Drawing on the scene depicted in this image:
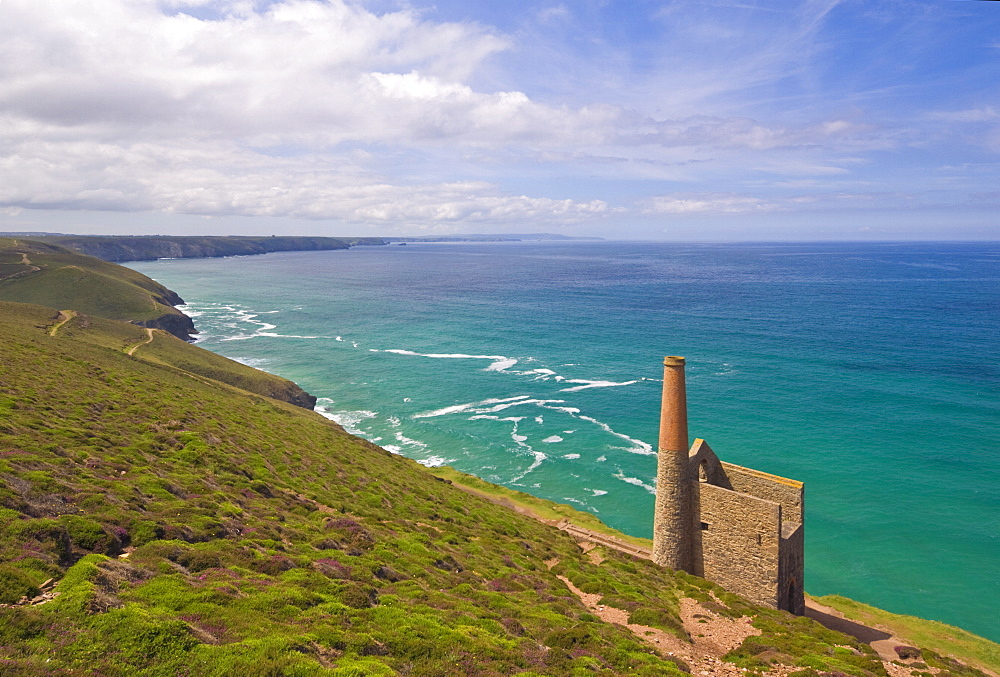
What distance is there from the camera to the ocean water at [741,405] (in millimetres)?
49031

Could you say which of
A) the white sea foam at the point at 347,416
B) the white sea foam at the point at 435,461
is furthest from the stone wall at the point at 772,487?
the white sea foam at the point at 347,416

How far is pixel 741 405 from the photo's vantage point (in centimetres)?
7869

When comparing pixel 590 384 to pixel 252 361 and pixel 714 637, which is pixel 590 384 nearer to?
pixel 714 637

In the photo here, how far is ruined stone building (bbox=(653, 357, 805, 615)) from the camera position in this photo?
104 feet

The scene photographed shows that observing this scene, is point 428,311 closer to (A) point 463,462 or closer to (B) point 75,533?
(A) point 463,462

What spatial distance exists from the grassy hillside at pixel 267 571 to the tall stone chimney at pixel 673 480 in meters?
1.86

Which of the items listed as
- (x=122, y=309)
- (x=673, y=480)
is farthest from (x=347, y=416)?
(x=122, y=309)

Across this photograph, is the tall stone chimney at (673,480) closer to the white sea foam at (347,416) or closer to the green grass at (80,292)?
the white sea foam at (347,416)

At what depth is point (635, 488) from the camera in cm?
5900

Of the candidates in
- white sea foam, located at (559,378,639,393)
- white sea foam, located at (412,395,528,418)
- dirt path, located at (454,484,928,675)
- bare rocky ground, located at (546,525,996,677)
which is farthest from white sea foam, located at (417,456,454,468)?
bare rocky ground, located at (546,525,996,677)

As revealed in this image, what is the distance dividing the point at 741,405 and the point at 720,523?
49.9 meters

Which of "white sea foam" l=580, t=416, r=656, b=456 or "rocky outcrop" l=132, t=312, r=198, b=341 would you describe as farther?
"rocky outcrop" l=132, t=312, r=198, b=341

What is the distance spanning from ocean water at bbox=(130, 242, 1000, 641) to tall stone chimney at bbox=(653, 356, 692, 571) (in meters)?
17.3

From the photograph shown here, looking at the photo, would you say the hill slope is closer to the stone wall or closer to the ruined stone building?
the ruined stone building
